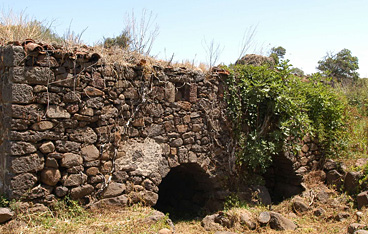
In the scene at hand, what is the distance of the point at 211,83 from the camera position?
6391mm

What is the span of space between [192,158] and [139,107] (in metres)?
1.46

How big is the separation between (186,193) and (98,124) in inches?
132

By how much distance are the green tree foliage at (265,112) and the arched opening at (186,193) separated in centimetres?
97

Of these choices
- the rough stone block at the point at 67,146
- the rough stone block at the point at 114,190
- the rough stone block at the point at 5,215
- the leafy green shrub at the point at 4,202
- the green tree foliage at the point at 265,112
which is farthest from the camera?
the green tree foliage at the point at 265,112

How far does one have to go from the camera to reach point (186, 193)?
7594 millimetres

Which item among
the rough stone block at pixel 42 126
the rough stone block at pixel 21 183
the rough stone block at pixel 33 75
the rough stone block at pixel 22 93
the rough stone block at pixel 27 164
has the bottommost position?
the rough stone block at pixel 21 183

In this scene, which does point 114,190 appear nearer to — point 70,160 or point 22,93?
point 70,160

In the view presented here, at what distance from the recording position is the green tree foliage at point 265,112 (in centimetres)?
662

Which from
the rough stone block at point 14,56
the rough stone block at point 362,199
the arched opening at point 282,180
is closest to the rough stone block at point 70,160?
the rough stone block at point 14,56

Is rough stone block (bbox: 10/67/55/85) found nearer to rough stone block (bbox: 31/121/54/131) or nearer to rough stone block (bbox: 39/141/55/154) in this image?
rough stone block (bbox: 31/121/54/131)

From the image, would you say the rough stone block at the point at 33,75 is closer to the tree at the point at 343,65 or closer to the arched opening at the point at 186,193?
the arched opening at the point at 186,193

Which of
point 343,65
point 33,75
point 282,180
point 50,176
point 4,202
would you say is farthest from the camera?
point 343,65

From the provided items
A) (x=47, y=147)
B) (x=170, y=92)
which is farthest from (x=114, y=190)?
(x=170, y=92)

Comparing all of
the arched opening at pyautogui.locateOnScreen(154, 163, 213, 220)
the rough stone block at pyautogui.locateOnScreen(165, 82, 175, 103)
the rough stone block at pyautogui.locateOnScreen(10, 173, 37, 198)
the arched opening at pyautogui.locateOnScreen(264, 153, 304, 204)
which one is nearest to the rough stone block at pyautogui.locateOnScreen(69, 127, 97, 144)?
the rough stone block at pyautogui.locateOnScreen(10, 173, 37, 198)
